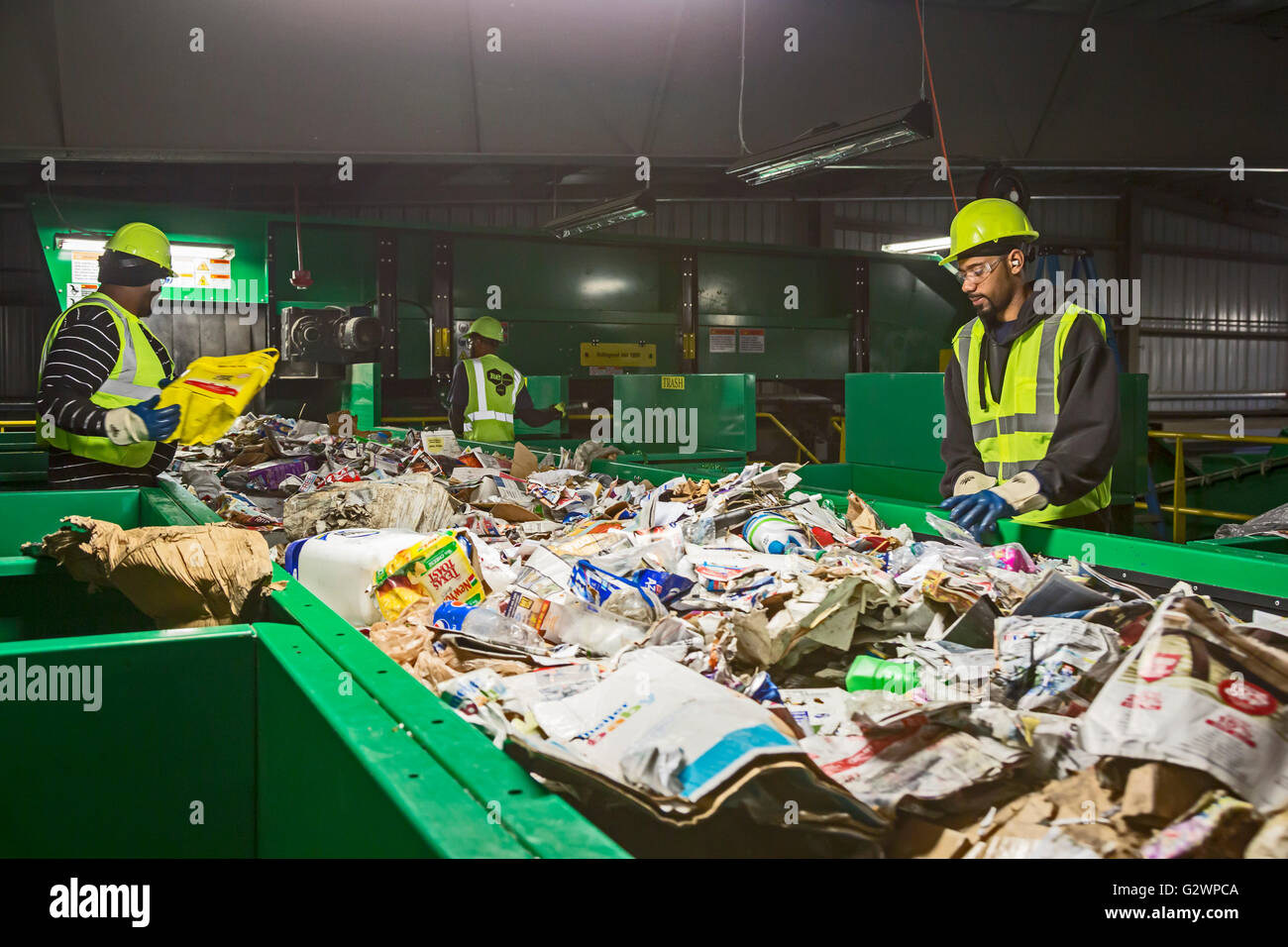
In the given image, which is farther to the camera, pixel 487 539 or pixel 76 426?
pixel 76 426

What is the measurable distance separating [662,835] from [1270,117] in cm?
737

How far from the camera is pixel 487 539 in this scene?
243 centimetres

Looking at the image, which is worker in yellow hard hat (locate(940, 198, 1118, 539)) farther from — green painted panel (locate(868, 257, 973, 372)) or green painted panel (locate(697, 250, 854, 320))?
green painted panel (locate(868, 257, 973, 372))

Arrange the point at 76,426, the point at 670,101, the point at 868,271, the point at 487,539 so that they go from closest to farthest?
the point at 487,539, the point at 76,426, the point at 670,101, the point at 868,271

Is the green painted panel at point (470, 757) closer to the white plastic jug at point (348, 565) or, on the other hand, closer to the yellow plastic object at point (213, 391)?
the white plastic jug at point (348, 565)

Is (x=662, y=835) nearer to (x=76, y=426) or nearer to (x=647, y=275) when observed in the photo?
(x=76, y=426)

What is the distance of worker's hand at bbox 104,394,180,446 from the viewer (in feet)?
10.3

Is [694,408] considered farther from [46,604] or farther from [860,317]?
[860,317]

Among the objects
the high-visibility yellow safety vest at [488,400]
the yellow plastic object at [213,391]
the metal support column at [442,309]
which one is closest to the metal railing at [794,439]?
the metal support column at [442,309]

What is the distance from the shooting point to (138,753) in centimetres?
117

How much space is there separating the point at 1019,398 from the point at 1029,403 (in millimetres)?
40

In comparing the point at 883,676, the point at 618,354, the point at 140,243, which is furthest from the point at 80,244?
the point at 883,676
